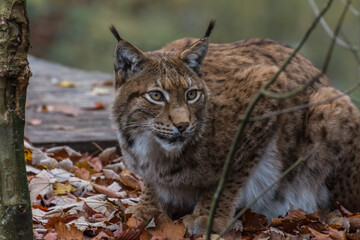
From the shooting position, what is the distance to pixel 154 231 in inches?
153

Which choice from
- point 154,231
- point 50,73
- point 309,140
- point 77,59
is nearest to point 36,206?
point 154,231

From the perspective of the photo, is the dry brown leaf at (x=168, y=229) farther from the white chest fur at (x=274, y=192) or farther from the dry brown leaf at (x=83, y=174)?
the dry brown leaf at (x=83, y=174)

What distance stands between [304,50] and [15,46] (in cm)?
1407

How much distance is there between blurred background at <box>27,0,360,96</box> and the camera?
1675cm

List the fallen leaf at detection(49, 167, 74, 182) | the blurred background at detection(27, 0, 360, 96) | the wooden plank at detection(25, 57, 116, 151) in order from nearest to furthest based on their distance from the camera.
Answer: the fallen leaf at detection(49, 167, 74, 182) → the wooden plank at detection(25, 57, 116, 151) → the blurred background at detection(27, 0, 360, 96)

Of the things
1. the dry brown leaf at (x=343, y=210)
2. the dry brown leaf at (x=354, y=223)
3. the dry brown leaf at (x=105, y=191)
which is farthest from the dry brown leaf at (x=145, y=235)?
the dry brown leaf at (x=343, y=210)

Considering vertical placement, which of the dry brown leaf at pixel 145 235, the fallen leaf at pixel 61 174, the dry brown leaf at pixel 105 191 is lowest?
the fallen leaf at pixel 61 174

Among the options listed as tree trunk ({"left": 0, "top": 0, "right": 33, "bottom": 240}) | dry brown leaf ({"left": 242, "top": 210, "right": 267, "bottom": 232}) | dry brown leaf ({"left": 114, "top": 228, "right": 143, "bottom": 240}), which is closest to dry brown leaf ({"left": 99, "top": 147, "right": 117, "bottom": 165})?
dry brown leaf ({"left": 242, "top": 210, "right": 267, "bottom": 232})

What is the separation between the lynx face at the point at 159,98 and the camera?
12.6 feet

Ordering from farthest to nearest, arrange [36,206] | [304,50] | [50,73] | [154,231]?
[304,50], [50,73], [36,206], [154,231]

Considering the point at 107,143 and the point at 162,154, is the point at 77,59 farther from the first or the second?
the point at 162,154

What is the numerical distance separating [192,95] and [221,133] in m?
0.35

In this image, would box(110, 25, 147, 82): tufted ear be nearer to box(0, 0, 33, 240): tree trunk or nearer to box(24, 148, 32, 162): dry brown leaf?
box(0, 0, 33, 240): tree trunk

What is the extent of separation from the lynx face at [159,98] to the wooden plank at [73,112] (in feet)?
3.55
